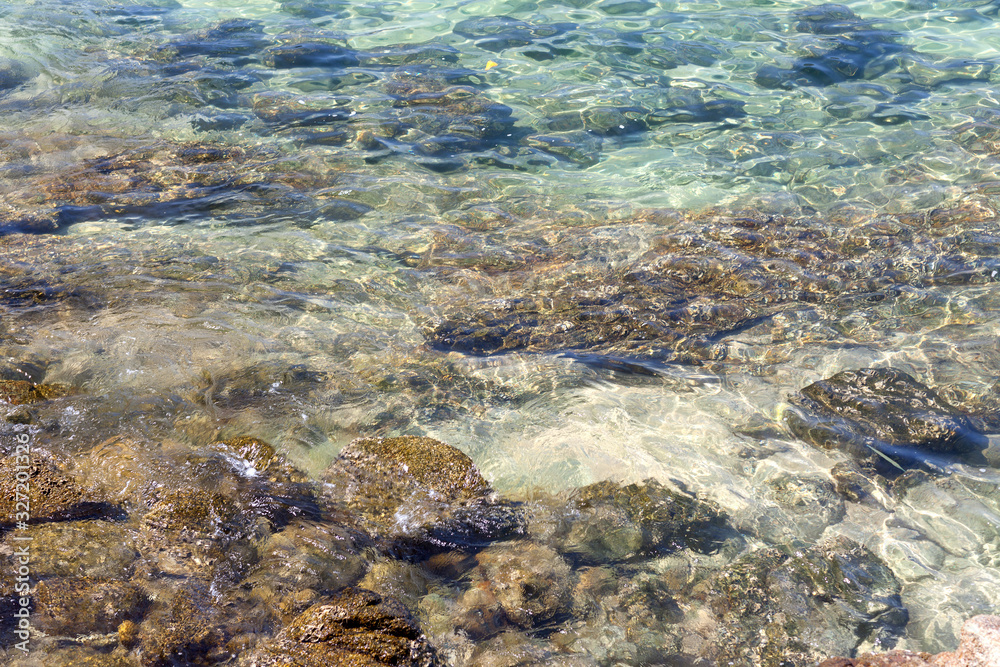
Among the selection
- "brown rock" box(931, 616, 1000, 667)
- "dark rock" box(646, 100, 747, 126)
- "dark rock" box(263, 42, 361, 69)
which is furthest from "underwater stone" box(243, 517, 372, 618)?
"dark rock" box(263, 42, 361, 69)

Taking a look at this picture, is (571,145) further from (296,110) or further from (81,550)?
(81,550)

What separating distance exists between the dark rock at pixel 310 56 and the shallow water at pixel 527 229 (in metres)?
0.09

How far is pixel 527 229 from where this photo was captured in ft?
21.4

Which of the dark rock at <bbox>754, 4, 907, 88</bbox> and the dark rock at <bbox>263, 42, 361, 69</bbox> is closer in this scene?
the dark rock at <bbox>754, 4, 907, 88</bbox>

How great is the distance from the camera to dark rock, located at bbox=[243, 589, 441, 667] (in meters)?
2.60

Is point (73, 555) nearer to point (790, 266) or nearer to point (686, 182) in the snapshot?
point (790, 266)

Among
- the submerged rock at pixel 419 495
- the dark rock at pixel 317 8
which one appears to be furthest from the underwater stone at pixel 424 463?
the dark rock at pixel 317 8

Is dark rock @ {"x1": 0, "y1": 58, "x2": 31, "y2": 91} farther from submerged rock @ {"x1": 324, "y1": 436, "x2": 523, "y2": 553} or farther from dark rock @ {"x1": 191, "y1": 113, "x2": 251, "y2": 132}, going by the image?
submerged rock @ {"x1": 324, "y1": 436, "x2": 523, "y2": 553}

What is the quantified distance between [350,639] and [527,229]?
4.66 m

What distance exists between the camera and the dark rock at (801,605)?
299 cm

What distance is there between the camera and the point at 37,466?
3377mm

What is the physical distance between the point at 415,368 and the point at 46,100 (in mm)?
8366

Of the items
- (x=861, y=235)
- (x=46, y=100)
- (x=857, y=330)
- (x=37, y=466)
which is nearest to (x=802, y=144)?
(x=861, y=235)

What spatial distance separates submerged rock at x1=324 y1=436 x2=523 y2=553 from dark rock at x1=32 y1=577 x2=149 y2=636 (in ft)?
3.57
